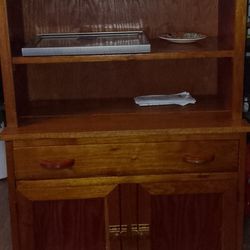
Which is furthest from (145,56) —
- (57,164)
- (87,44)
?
(57,164)

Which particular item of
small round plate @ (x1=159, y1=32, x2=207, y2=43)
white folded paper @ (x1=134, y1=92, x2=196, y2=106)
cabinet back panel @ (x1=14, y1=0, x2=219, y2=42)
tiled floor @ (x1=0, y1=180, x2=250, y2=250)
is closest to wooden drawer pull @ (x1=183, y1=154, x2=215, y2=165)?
white folded paper @ (x1=134, y1=92, x2=196, y2=106)

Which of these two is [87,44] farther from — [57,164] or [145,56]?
[57,164]

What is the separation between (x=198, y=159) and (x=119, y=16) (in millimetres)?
623

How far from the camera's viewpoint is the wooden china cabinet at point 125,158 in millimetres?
1537

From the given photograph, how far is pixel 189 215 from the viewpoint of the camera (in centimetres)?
164

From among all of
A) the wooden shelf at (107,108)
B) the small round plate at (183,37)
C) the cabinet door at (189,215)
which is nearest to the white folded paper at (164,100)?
A: the wooden shelf at (107,108)

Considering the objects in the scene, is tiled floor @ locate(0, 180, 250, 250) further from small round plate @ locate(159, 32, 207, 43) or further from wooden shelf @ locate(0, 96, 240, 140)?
small round plate @ locate(159, 32, 207, 43)

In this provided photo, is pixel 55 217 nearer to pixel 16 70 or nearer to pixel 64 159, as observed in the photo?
pixel 64 159

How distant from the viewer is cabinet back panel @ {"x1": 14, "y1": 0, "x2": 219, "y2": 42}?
1800 mm

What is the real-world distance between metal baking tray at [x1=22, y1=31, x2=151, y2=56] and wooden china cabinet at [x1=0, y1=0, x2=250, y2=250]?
2cm

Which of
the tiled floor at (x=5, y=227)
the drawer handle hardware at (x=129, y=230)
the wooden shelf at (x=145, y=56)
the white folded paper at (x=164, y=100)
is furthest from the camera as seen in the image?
the tiled floor at (x=5, y=227)

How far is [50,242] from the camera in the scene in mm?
1646

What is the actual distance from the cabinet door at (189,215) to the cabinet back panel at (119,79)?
0.45 m

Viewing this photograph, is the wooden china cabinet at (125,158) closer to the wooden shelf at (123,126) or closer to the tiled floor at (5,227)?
the wooden shelf at (123,126)
